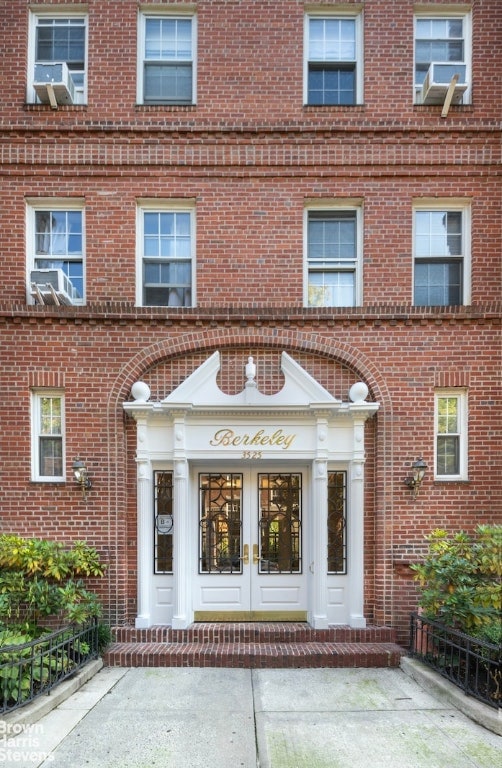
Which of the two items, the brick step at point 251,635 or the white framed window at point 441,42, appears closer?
the brick step at point 251,635

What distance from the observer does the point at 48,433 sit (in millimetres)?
7180

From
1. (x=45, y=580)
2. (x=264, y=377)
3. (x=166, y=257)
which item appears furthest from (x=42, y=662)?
(x=166, y=257)

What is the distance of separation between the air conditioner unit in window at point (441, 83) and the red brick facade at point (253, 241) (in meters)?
0.18

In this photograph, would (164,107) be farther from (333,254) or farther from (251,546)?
(251,546)

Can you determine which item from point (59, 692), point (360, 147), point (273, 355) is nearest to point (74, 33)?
point (360, 147)


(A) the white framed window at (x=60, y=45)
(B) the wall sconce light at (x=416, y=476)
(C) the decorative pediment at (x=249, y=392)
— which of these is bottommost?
(B) the wall sconce light at (x=416, y=476)

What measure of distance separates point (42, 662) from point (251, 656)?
261 cm

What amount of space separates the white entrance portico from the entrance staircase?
0.21 m

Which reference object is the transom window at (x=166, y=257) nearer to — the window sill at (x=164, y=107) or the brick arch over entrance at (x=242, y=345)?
the brick arch over entrance at (x=242, y=345)

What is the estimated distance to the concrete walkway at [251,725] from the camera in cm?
434

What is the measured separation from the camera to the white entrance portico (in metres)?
6.84

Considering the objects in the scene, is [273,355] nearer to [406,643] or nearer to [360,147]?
[360,147]

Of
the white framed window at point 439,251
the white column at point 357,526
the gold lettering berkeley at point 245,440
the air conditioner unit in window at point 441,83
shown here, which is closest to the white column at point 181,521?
the gold lettering berkeley at point 245,440

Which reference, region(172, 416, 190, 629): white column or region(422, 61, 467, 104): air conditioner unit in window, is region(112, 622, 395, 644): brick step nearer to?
region(172, 416, 190, 629): white column
